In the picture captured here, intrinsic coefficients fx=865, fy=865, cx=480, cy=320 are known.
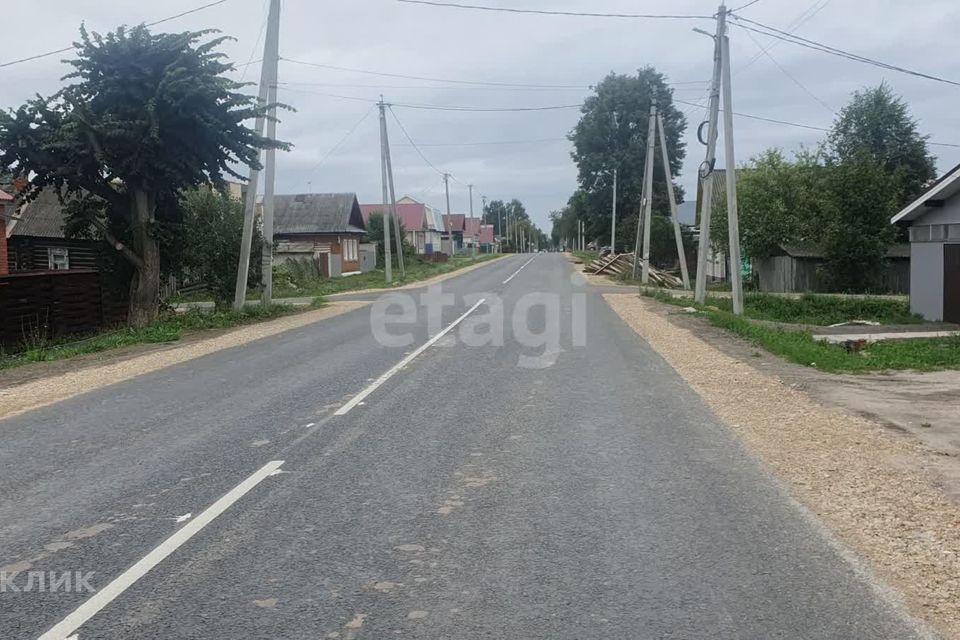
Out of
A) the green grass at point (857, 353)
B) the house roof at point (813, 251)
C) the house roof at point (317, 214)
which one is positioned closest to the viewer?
the green grass at point (857, 353)

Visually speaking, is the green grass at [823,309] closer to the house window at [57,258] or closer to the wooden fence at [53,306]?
the wooden fence at [53,306]

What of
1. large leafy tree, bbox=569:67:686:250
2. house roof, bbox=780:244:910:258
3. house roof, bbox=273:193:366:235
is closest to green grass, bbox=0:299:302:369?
house roof, bbox=780:244:910:258

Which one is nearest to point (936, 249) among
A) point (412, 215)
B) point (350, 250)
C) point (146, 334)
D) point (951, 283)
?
point (951, 283)

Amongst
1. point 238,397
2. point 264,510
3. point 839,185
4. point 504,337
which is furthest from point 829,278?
point 264,510

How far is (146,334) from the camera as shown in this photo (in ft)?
60.0

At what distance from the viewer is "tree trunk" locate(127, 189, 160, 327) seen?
20.3 m

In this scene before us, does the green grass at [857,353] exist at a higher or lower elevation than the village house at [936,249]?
lower

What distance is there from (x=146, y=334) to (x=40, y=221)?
54.2 feet

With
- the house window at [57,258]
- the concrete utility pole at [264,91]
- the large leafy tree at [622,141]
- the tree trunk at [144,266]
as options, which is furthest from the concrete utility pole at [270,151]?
the large leafy tree at [622,141]

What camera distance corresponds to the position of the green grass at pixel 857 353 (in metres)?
12.8

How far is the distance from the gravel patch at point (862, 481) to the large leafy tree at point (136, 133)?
43.2ft

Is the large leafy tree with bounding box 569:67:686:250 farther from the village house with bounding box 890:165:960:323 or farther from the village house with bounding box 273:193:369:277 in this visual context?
the village house with bounding box 890:165:960:323

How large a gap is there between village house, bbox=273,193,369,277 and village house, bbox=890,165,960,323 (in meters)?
33.1

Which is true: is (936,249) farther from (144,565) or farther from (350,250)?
(350,250)
